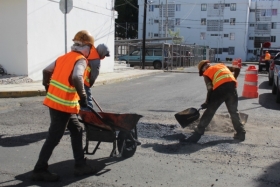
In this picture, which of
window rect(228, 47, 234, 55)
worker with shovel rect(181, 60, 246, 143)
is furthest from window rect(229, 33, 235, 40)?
worker with shovel rect(181, 60, 246, 143)

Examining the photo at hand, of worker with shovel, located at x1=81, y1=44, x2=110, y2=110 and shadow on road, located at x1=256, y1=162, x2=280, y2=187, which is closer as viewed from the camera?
shadow on road, located at x1=256, y1=162, x2=280, y2=187

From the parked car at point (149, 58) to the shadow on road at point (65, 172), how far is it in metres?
22.2

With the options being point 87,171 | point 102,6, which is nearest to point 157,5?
point 102,6

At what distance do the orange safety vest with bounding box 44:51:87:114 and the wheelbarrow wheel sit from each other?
3.25 ft

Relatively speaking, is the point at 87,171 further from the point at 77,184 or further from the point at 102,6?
the point at 102,6

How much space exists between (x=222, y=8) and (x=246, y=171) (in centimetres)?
6047

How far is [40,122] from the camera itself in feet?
24.3

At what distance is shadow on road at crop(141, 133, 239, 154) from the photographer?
5.64 meters

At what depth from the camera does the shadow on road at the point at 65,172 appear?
422cm

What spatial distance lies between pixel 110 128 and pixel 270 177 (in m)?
2.12

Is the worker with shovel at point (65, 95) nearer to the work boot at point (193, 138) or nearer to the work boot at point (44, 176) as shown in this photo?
the work boot at point (44, 176)

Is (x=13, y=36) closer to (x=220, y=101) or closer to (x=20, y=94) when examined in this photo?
(x=20, y=94)

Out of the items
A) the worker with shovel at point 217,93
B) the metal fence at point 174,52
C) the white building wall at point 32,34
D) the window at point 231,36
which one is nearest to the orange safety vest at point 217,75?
the worker with shovel at point 217,93

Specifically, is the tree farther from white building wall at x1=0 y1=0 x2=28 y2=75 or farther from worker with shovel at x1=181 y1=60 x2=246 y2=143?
worker with shovel at x1=181 y1=60 x2=246 y2=143
